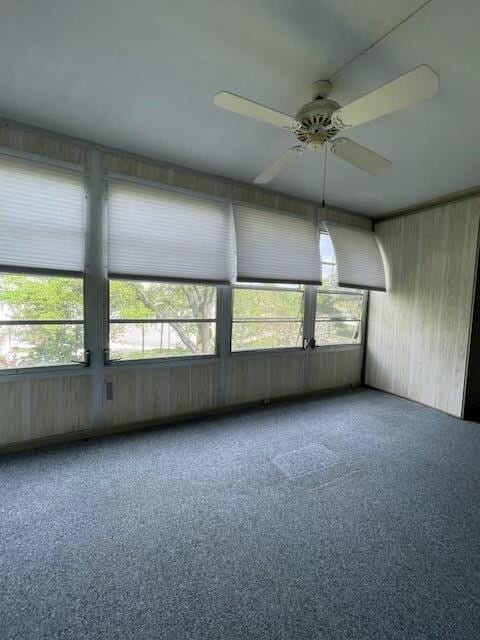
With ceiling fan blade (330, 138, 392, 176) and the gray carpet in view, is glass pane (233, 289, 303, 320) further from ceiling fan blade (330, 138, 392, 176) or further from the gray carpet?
ceiling fan blade (330, 138, 392, 176)

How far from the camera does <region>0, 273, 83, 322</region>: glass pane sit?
2.48 m

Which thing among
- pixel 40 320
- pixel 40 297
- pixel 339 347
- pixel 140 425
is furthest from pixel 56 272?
pixel 339 347

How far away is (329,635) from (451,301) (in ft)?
12.1

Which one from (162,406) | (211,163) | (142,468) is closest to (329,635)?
(142,468)

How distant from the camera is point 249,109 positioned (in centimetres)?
162

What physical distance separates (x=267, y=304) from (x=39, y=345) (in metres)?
2.52

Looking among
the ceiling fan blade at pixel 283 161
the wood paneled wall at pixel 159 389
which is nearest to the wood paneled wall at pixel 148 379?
the wood paneled wall at pixel 159 389

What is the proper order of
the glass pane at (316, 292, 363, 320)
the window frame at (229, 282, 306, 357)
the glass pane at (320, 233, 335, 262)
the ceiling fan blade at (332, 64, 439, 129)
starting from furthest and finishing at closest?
the glass pane at (316, 292, 363, 320)
the glass pane at (320, 233, 335, 262)
the window frame at (229, 282, 306, 357)
the ceiling fan blade at (332, 64, 439, 129)

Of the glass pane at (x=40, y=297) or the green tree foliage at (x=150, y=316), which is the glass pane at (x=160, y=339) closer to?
the green tree foliage at (x=150, y=316)

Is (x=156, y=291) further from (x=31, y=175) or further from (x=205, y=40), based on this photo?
(x=205, y=40)

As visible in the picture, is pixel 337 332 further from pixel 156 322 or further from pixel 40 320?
pixel 40 320

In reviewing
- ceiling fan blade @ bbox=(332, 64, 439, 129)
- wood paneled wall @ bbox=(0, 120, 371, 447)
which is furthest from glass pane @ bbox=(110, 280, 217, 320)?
ceiling fan blade @ bbox=(332, 64, 439, 129)

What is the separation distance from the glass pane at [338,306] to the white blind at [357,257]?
29cm

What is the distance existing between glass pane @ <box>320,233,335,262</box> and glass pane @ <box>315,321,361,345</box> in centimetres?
92
